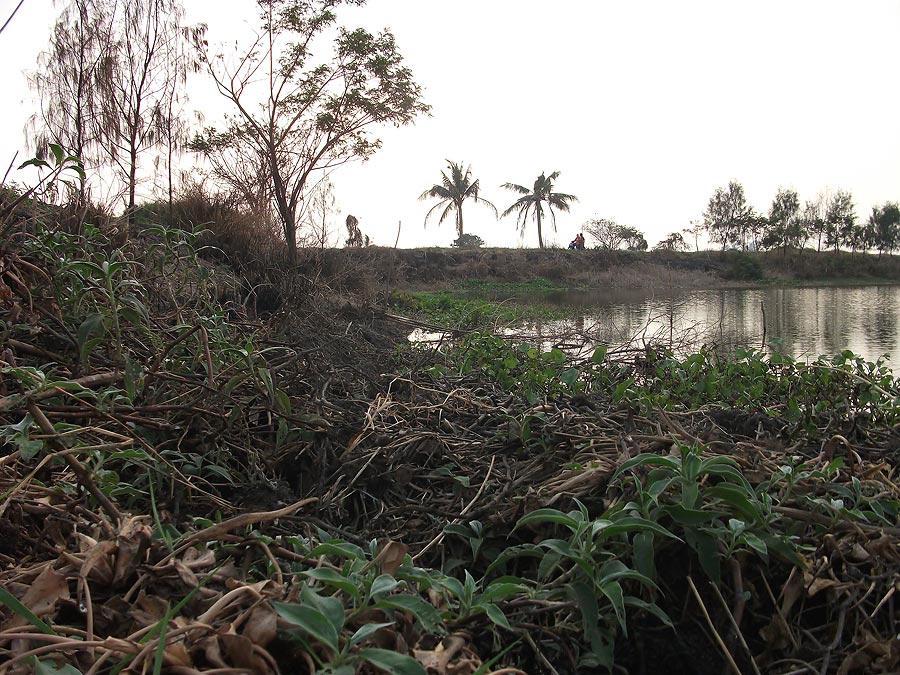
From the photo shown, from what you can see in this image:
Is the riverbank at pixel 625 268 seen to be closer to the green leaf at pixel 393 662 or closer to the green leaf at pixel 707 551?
the green leaf at pixel 707 551

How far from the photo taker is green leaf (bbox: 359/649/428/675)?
57 centimetres

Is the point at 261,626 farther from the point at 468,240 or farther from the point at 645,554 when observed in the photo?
the point at 468,240

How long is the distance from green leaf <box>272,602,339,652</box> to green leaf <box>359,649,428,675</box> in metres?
0.04

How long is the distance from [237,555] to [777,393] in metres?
2.47

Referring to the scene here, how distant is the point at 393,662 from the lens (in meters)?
0.58

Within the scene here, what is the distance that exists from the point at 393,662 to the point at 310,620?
10 centimetres

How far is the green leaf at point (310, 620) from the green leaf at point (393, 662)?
1.5 inches

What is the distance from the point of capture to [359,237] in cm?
930

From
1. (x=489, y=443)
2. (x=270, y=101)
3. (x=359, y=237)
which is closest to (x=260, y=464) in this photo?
(x=489, y=443)

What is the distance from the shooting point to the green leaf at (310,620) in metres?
0.58

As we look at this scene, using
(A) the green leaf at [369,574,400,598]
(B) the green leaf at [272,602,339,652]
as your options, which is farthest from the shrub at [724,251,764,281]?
(B) the green leaf at [272,602,339,652]

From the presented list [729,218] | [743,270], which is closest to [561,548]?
[743,270]

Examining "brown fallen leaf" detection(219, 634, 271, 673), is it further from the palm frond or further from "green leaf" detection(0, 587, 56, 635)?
the palm frond

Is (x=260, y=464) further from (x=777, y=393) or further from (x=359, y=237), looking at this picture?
(x=359, y=237)
